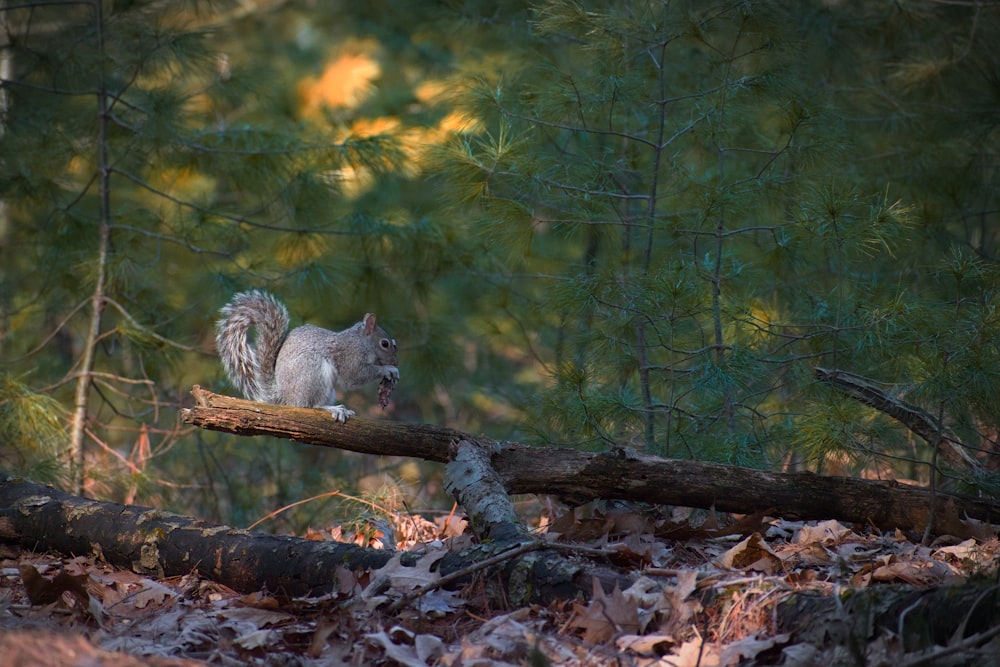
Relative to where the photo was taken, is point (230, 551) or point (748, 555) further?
point (230, 551)

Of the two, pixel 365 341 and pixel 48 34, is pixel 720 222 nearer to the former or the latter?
pixel 365 341

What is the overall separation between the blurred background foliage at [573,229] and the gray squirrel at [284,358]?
0.58 m

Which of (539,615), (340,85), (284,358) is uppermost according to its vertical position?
(340,85)

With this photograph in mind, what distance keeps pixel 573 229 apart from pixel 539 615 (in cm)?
212

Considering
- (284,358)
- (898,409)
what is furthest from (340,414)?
(898,409)

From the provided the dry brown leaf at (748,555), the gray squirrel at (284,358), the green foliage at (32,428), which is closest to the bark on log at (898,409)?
the dry brown leaf at (748,555)

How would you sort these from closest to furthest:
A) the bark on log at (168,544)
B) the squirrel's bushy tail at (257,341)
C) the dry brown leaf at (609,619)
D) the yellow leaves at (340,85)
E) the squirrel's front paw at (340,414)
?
the dry brown leaf at (609,619)
the bark on log at (168,544)
the squirrel's front paw at (340,414)
the squirrel's bushy tail at (257,341)
the yellow leaves at (340,85)

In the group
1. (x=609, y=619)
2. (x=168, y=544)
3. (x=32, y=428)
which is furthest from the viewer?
(x=32, y=428)

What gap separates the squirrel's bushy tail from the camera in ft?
12.5

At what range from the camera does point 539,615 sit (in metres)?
2.32

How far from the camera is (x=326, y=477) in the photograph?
6648 millimetres

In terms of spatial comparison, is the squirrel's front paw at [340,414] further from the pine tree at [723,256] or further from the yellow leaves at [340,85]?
the yellow leaves at [340,85]

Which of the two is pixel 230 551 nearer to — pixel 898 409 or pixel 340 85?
pixel 898 409

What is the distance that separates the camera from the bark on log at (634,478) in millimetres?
3000
